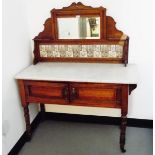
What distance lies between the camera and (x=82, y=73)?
2.09 metres

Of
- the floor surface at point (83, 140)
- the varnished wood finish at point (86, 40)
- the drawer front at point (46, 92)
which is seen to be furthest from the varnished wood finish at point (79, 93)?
the varnished wood finish at point (86, 40)

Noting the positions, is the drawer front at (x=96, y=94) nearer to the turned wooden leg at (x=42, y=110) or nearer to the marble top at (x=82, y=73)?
the marble top at (x=82, y=73)

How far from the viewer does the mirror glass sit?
2.24m

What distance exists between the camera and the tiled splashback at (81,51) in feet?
7.45

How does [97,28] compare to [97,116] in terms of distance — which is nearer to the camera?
[97,28]

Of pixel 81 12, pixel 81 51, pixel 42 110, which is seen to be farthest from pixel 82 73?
pixel 42 110

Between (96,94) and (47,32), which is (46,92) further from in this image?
(47,32)

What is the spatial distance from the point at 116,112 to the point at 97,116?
21 centimetres

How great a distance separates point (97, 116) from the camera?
2.61 metres

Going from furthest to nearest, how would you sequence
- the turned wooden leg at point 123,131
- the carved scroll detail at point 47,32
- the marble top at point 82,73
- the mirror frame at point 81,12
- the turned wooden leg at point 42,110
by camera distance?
the turned wooden leg at point 42,110
the carved scroll detail at point 47,32
the mirror frame at point 81,12
the turned wooden leg at point 123,131
the marble top at point 82,73

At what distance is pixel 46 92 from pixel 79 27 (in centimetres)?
68

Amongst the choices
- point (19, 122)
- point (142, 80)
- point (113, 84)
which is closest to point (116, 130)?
point (142, 80)

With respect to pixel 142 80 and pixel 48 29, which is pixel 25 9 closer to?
pixel 48 29

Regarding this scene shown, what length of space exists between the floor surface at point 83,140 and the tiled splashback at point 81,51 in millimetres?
769
